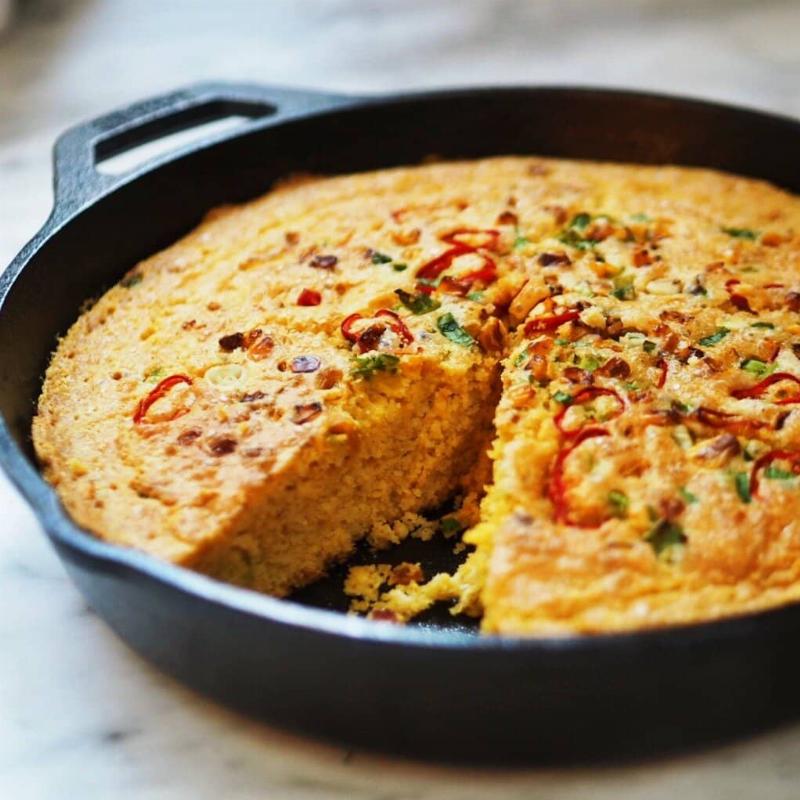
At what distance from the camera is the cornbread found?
3086 millimetres

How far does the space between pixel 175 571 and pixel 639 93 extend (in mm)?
3129

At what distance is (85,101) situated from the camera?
6.19 meters

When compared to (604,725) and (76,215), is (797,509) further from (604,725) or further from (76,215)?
(76,215)

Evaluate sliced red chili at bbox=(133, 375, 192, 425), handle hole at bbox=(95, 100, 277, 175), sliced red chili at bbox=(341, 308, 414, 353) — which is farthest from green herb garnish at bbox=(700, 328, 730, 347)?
handle hole at bbox=(95, 100, 277, 175)

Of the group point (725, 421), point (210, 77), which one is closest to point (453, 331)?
point (725, 421)

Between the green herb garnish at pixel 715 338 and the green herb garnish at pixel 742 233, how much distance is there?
2.28 feet

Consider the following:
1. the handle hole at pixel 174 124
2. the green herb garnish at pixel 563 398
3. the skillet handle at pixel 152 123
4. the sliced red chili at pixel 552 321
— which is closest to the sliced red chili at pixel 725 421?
the green herb garnish at pixel 563 398

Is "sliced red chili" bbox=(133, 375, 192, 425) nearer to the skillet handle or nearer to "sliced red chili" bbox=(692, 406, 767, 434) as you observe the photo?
the skillet handle

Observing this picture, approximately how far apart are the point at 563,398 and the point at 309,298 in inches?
41.1

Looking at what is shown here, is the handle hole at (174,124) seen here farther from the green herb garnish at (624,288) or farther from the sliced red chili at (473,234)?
the green herb garnish at (624,288)

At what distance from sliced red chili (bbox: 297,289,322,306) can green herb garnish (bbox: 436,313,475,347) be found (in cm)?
44

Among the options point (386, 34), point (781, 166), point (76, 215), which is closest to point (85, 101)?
point (386, 34)

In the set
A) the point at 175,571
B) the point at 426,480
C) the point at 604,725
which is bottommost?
the point at 426,480

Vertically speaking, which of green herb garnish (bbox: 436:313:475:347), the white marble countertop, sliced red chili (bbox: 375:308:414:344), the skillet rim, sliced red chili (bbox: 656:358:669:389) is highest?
the skillet rim
